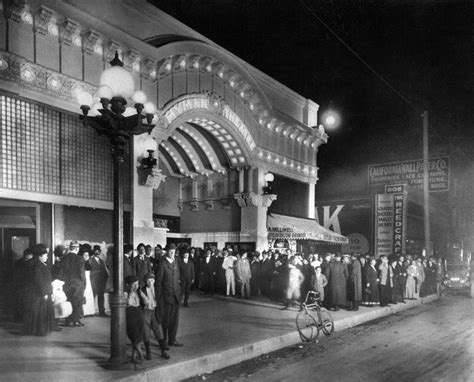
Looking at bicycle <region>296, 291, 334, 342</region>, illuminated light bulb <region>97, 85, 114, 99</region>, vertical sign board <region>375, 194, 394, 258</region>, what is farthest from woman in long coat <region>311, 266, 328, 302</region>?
vertical sign board <region>375, 194, 394, 258</region>

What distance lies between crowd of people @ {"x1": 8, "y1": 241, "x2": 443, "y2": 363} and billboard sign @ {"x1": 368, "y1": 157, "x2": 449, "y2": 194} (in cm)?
762

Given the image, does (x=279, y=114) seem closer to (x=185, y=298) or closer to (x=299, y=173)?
(x=299, y=173)

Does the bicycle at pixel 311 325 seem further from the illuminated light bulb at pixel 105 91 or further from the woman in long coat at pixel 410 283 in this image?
the woman in long coat at pixel 410 283

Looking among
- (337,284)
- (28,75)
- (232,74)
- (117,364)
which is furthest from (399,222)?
(117,364)

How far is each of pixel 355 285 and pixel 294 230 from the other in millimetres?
6972

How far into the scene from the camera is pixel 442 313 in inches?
617

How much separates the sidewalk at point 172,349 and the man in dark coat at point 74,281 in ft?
1.36

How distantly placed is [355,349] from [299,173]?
16.2 m

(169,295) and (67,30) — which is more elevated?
(67,30)

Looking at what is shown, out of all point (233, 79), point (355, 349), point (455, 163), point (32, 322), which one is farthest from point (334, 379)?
point (455, 163)

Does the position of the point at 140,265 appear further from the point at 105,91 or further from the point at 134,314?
the point at 105,91

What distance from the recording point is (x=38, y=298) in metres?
9.28

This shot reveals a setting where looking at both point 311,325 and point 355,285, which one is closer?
point 311,325

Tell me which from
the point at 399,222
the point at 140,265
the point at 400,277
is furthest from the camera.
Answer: the point at 399,222
